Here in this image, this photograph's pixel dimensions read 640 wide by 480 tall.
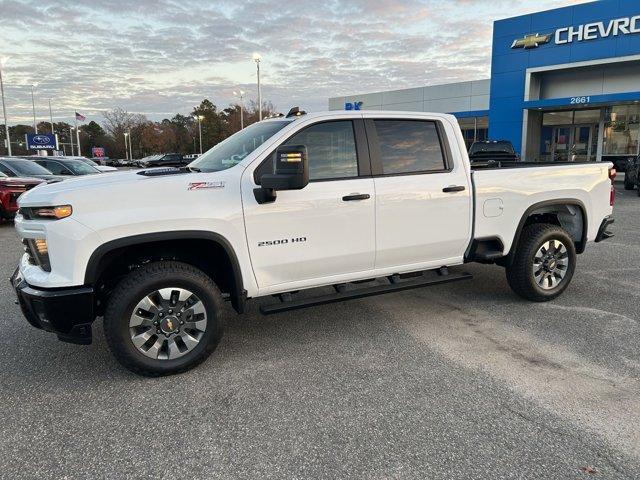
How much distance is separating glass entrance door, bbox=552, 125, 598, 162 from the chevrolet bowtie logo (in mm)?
5365

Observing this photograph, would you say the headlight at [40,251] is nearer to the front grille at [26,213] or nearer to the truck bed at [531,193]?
the front grille at [26,213]

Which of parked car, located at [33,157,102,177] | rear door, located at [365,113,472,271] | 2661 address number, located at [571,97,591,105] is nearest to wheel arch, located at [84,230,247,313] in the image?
rear door, located at [365,113,472,271]

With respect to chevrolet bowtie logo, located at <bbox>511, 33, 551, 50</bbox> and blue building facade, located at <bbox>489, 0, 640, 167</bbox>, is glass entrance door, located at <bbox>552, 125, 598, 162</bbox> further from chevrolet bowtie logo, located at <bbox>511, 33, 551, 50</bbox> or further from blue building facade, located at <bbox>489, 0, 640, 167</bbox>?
chevrolet bowtie logo, located at <bbox>511, 33, 551, 50</bbox>

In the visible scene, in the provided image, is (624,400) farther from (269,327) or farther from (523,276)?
(269,327)

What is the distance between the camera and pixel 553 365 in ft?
12.7

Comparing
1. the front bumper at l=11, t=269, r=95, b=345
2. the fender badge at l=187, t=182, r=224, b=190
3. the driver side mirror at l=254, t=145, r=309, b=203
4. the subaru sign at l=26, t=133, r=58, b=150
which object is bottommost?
the front bumper at l=11, t=269, r=95, b=345

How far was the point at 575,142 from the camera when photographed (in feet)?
94.0

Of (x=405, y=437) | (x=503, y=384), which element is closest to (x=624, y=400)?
(x=503, y=384)

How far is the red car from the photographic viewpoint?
37.4 ft

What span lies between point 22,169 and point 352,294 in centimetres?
1202

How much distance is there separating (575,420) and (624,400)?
514 mm

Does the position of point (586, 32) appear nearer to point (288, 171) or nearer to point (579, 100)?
point (579, 100)

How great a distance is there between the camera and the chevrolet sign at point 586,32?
75.7ft

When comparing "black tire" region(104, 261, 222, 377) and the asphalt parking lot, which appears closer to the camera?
the asphalt parking lot
